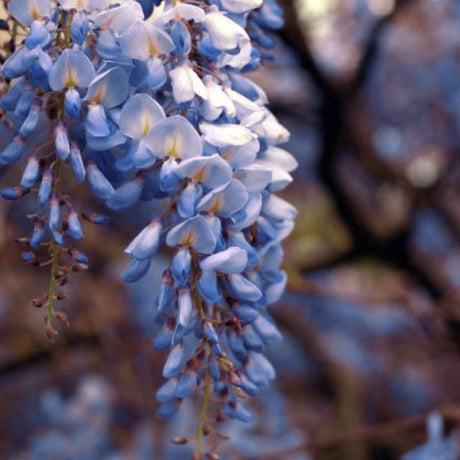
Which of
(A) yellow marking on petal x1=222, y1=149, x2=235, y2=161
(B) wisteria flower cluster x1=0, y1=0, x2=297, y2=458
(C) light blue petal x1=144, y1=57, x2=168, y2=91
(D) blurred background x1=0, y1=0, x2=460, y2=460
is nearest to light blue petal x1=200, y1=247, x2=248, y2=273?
(B) wisteria flower cluster x1=0, y1=0, x2=297, y2=458

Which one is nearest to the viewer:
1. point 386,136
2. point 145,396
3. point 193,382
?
point 193,382

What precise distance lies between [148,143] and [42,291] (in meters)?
3.25

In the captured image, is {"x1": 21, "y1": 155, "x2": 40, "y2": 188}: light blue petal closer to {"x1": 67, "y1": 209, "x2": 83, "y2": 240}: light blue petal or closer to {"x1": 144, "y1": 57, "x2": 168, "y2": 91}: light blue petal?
{"x1": 67, "y1": 209, "x2": 83, "y2": 240}: light blue petal

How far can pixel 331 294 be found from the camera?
8.59 feet

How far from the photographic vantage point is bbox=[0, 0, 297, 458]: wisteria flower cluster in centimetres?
99

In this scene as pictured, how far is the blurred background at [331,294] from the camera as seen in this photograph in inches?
134

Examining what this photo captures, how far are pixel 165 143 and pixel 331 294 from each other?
1.70 m

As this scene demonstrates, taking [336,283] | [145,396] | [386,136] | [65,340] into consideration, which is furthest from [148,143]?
[336,283]

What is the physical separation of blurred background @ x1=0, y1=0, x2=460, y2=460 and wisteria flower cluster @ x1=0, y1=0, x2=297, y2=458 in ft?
3.84

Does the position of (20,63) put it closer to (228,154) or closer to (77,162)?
(77,162)

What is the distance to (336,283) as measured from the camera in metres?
6.16

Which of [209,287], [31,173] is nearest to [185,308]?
[209,287]

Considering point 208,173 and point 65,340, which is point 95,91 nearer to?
point 208,173

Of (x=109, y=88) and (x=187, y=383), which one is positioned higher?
(x=109, y=88)
